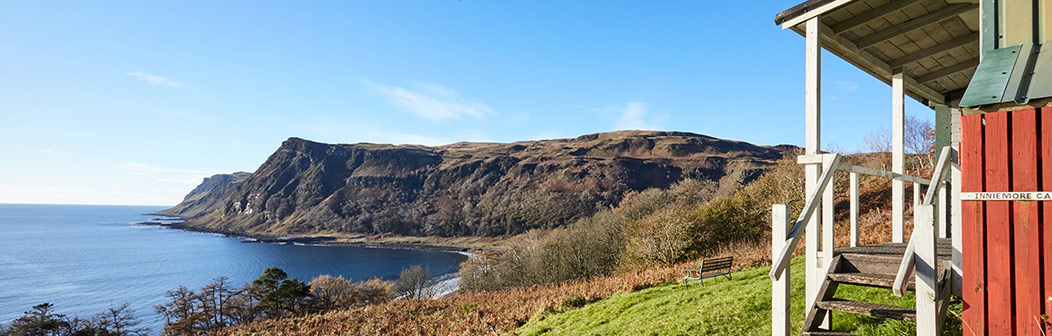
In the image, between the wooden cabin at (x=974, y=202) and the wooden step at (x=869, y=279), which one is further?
the wooden step at (x=869, y=279)

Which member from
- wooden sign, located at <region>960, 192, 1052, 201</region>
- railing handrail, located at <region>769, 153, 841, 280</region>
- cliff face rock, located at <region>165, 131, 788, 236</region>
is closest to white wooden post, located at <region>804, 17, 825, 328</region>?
railing handrail, located at <region>769, 153, 841, 280</region>

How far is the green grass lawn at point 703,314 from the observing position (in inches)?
227

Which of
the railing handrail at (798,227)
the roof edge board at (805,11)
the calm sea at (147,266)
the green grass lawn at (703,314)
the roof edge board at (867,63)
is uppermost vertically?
the roof edge board at (805,11)

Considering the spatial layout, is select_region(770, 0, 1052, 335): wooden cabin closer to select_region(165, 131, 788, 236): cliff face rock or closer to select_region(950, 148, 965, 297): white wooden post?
select_region(950, 148, 965, 297): white wooden post

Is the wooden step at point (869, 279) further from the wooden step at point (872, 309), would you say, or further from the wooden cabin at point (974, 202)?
the wooden step at point (872, 309)

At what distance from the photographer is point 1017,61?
135 inches

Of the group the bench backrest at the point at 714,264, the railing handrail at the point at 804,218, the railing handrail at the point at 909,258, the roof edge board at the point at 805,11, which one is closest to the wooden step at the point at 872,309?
the railing handrail at the point at 909,258

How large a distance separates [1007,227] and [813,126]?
1.72 metres

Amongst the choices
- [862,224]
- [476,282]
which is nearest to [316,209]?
[476,282]

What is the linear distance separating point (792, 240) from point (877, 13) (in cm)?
294

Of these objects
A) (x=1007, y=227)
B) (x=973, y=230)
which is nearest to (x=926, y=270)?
(x=973, y=230)

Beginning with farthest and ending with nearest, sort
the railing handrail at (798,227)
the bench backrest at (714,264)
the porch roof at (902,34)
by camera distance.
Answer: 1. the bench backrest at (714,264)
2. the porch roof at (902,34)
3. the railing handrail at (798,227)

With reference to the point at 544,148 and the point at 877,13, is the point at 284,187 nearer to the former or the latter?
the point at 544,148

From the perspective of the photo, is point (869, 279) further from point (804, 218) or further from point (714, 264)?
point (714, 264)
